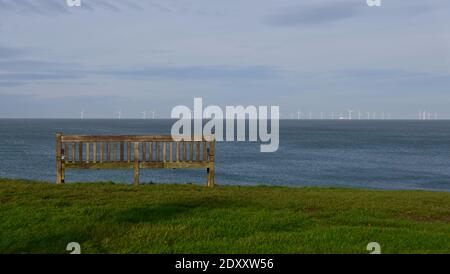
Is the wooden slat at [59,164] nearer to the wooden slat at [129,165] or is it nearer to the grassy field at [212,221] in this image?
the wooden slat at [129,165]

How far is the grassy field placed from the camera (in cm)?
930

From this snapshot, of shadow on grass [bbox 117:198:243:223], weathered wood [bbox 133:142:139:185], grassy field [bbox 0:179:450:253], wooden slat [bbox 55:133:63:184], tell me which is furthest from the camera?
weathered wood [bbox 133:142:139:185]

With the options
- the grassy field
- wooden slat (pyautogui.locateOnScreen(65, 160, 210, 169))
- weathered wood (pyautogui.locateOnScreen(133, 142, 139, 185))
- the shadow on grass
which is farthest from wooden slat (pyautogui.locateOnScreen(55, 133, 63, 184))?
the shadow on grass

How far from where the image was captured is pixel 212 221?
11070 mm

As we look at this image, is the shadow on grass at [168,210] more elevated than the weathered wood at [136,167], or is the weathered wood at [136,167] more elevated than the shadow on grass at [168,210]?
the weathered wood at [136,167]

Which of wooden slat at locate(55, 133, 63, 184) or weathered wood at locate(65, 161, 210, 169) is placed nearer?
wooden slat at locate(55, 133, 63, 184)

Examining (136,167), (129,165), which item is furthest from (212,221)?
(129,165)

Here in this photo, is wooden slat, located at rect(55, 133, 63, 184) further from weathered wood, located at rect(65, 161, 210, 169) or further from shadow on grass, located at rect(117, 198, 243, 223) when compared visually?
shadow on grass, located at rect(117, 198, 243, 223)

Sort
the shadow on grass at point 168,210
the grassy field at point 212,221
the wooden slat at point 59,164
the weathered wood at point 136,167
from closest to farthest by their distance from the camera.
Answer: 1. the grassy field at point 212,221
2. the shadow on grass at point 168,210
3. the wooden slat at point 59,164
4. the weathered wood at point 136,167

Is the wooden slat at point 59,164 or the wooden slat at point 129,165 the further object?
the wooden slat at point 129,165

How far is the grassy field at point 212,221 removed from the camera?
930 cm

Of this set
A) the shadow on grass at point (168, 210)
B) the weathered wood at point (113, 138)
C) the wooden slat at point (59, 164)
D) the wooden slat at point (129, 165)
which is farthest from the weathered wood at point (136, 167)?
the shadow on grass at point (168, 210)
